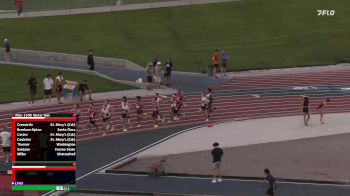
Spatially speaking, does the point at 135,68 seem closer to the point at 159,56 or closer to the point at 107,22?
the point at 159,56

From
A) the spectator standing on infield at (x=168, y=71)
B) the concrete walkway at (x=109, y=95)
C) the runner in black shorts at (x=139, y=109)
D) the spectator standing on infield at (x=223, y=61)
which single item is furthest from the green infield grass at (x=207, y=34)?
the runner in black shorts at (x=139, y=109)

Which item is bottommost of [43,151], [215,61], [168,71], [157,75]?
[43,151]

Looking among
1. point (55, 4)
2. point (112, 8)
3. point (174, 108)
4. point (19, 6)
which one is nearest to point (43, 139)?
point (174, 108)

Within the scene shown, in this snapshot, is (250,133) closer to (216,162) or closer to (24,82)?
(216,162)

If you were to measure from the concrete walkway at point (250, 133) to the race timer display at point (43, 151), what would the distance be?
44.7 ft

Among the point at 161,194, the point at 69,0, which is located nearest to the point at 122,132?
the point at 161,194

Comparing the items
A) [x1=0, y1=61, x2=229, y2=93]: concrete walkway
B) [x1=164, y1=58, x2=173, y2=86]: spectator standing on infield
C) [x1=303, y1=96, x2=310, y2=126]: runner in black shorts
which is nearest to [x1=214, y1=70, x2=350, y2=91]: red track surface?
[x1=0, y1=61, x2=229, y2=93]: concrete walkway

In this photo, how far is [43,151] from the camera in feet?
56.6

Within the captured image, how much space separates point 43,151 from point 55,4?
41.4 meters

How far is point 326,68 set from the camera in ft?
153

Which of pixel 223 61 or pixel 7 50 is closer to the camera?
pixel 223 61

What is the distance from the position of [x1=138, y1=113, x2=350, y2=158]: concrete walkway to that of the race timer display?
1363cm

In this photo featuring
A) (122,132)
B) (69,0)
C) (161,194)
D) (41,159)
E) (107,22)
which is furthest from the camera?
(69,0)

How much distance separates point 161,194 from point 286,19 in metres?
30.6
